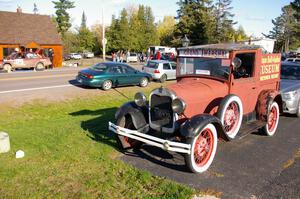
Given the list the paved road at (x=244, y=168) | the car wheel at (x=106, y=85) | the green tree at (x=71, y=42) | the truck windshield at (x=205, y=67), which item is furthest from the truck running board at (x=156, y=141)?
the green tree at (x=71, y=42)

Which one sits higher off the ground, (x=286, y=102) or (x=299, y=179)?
(x=286, y=102)

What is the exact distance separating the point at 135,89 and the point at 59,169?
13.7m

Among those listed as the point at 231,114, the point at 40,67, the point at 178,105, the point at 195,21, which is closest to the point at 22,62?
the point at 40,67

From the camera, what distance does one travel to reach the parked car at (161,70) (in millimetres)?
22797

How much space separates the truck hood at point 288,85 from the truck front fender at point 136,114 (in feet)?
18.4

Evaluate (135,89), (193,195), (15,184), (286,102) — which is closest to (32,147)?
(15,184)

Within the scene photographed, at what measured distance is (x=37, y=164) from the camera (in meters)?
6.03

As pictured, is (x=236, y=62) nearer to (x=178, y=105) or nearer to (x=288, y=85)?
(x=178, y=105)

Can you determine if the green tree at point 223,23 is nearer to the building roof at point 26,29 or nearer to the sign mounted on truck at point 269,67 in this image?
the building roof at point 26,29

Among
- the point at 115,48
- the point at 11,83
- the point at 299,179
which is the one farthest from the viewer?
the point at 115,48

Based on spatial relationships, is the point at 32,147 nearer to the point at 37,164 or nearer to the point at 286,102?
the point at 37,164

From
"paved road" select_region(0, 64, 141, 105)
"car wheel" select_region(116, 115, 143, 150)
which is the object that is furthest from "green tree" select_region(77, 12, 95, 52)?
"car wheel" select_region(116, 115, 143, 150)

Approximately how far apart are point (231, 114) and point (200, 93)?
2.88ft

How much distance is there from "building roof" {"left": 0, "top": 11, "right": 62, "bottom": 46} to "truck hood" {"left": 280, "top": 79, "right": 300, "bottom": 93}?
30.6m
